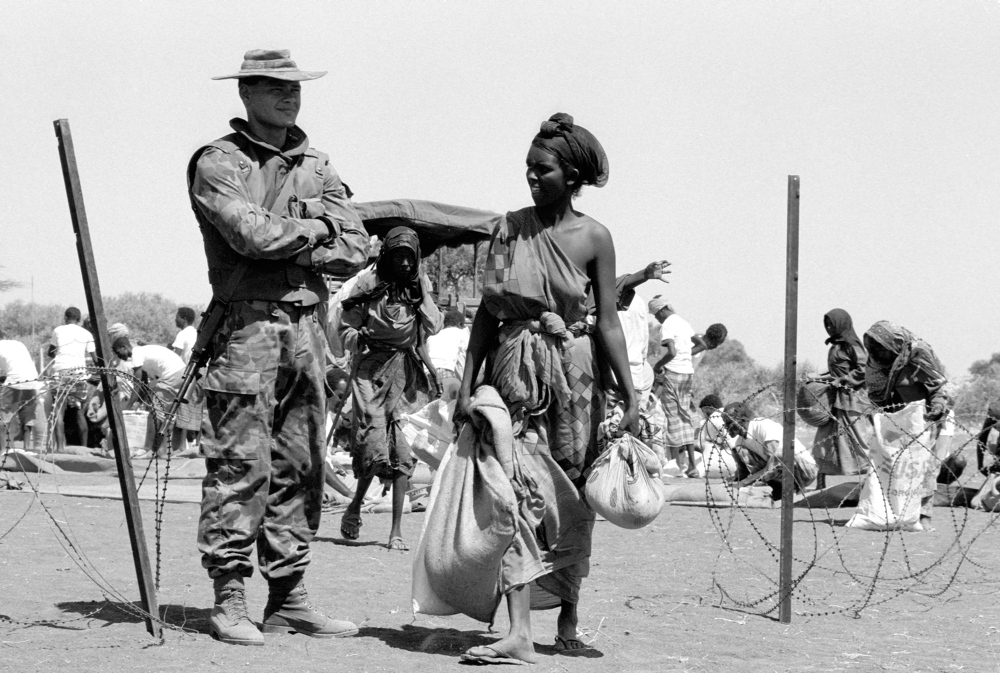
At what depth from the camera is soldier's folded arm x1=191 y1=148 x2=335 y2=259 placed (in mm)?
5176

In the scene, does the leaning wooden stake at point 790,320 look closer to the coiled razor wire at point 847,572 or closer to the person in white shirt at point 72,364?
the coiled razor wire at point 847,572

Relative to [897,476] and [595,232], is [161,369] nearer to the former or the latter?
[897,476]

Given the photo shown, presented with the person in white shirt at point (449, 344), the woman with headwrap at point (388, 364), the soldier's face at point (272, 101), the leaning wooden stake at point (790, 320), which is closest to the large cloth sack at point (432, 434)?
the soldier's face at point (272, 101)

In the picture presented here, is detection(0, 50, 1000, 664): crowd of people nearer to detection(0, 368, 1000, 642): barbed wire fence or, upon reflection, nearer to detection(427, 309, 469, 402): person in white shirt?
detection(0, 368, 1000, 642): barbed wire fence

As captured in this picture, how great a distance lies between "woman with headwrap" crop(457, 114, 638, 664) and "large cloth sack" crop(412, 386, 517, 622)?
3.8 inches

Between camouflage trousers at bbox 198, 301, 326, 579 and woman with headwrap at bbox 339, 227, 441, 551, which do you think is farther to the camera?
woman with headwrap at bbox 339, 227, 441, 551

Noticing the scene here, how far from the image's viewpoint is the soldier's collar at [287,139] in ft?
18.0

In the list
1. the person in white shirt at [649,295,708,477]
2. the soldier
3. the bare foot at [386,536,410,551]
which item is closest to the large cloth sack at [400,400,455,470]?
the soldier

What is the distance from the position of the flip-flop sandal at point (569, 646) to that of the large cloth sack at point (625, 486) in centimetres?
56

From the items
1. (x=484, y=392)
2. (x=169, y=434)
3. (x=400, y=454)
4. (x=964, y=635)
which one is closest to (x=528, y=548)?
(x=484, y=392)

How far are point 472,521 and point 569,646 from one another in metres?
0.70

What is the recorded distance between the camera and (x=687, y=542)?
9.59 m

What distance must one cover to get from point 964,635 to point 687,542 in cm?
335

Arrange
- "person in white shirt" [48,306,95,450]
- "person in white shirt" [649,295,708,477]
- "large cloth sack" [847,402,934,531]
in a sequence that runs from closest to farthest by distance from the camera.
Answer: "large cloth sack" [847,402,934,531]
"person in white shirt" [649,295,708,477]
"person in white shirt" [48,306,95,450]
